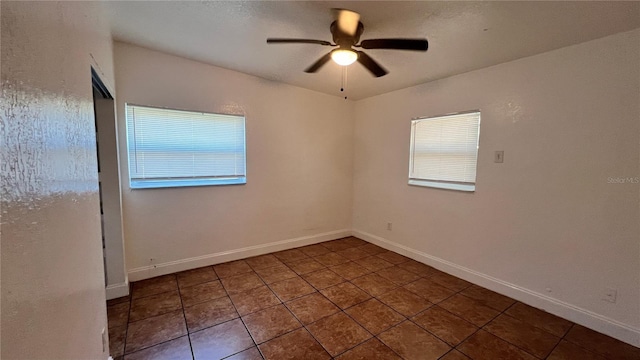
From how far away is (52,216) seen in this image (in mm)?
833

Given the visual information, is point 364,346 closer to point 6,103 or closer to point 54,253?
point 54,253

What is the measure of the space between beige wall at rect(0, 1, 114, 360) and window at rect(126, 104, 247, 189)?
4.97 feet

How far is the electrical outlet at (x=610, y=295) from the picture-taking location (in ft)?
6.61

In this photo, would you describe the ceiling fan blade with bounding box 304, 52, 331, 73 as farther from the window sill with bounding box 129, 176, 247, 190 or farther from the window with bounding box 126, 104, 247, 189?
the window sill with bounding box 129, 176, 247, 190

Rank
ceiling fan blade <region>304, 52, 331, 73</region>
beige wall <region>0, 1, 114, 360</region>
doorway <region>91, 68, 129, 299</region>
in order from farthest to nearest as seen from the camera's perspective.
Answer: doorway <region>91, 68, 129, 299</region>, ceiling fan blade <region>304, 52, 331, 73</region>, beige wall <region>0, 1, 114, 360</region>

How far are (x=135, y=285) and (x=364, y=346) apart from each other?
96.4 inches

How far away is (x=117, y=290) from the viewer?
2.43m

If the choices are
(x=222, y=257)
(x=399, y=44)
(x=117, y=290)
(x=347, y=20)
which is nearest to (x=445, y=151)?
(x=399, y=44)

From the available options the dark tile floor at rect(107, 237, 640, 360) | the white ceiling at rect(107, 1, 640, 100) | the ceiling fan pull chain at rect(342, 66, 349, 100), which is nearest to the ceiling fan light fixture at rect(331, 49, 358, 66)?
the white ceiling at rect(107, 1, 640, 100)

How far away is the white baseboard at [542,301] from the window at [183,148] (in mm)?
2792

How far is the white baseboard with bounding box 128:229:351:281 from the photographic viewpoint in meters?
2.80

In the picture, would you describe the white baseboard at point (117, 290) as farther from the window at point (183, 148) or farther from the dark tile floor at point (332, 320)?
the window at point (183, 148)

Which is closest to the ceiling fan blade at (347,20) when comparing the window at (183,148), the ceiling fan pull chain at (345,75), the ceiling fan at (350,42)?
the ceiling fan at (350,42)

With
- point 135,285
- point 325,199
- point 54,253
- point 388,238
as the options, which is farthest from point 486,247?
point 135,285
